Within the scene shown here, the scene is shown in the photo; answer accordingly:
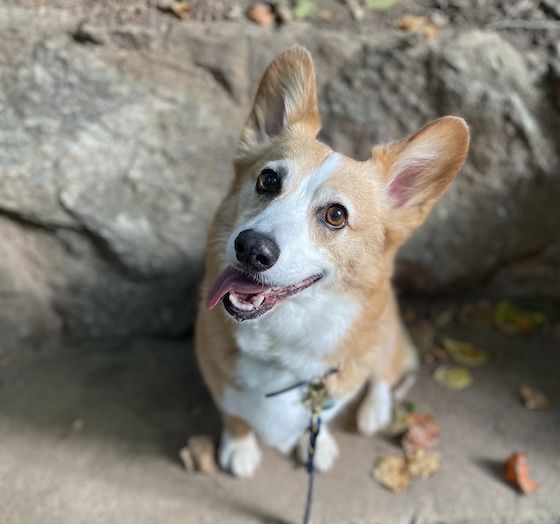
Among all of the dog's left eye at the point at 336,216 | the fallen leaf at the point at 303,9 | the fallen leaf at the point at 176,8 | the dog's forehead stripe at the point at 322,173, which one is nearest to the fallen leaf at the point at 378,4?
the fallen leaf at the point at 303,9

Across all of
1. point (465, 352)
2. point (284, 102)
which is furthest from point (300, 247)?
point (465, 352)

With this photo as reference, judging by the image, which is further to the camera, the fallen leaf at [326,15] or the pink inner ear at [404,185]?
the fallen leaf at [326,15]

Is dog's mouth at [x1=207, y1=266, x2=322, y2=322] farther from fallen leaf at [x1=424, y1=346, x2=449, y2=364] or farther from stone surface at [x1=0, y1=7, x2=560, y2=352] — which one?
fallen leaf at [x1=424, y1=346, x2=449, y2=364]

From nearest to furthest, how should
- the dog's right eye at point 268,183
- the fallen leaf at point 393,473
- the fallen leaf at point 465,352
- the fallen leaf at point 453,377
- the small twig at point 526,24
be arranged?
the dog's right eye at point 268,183 → the fallen leaf at point 393,473 → the small twig at point 526,24 → the fallen leaf at point 453,377 → the fallen leaf at point 465,352

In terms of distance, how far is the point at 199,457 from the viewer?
2590 millimetres

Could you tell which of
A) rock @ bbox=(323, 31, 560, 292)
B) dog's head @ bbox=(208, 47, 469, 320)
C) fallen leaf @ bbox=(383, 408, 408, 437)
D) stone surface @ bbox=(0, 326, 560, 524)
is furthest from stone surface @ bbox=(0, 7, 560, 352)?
fallen leaf @ bbox=(383, 408, 408, 437)

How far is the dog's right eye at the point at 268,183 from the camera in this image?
76.8 inches

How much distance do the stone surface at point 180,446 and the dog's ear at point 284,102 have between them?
4.58ft

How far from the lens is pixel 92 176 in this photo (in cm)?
271

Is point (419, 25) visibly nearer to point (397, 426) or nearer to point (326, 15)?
point (326, 15)

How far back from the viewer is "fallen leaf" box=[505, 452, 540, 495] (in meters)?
2.52

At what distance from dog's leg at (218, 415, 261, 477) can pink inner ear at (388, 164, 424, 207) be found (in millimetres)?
1192

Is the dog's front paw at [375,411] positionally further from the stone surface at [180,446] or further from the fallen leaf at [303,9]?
the fallen leaf at [303,9]

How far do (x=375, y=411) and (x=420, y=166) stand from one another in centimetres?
127
